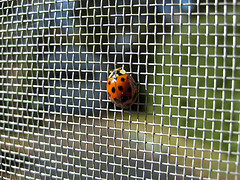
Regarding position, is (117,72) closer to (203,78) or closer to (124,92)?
(124,92)

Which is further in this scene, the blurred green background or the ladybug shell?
the ladybug shell

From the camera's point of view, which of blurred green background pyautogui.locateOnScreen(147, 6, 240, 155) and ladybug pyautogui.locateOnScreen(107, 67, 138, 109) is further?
ladybug pyautogui.locateOnScreen(107, 67, 138, 109)

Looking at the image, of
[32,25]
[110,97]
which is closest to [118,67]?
[110,97]

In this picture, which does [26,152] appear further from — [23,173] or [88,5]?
[88,5]

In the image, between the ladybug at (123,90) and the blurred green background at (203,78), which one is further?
the ladybug at (123,90)

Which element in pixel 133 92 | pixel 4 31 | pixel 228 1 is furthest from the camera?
pixel 4 31

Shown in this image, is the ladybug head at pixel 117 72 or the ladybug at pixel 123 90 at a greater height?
the ladybug head at pixel 117 72

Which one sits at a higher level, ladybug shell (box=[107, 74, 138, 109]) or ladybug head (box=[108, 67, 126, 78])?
ladybug head (box=[108, 67, 126, 78])
